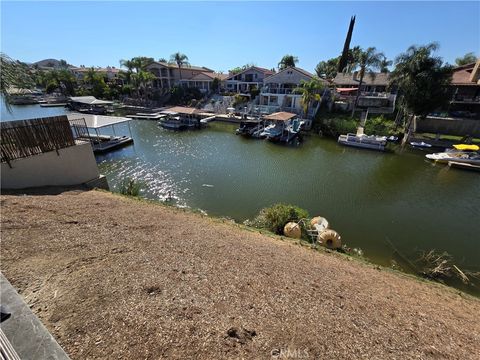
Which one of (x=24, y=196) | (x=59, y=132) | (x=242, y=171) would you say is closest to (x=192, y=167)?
(x=242, y=171)

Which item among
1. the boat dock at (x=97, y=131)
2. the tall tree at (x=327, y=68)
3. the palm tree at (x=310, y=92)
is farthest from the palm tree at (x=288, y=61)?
the boat dock at (x=97, y=131)

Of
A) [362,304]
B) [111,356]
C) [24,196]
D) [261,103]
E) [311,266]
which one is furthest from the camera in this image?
[261,103]

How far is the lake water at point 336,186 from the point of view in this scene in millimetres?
11695

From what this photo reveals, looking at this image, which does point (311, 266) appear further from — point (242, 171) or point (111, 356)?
point (242, 171)

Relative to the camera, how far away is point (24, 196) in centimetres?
873

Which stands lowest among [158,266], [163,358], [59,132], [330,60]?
[158,266]

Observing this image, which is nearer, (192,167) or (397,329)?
(397,329)

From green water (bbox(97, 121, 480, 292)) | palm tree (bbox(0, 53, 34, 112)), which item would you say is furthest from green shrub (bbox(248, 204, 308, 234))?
palm tree (bbox(0, 53, 34, 112))

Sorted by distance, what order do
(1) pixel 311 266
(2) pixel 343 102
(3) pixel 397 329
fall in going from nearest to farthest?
(3) pixel 397 329 → (1) pixel 311 266 → (2) pixel 343 102

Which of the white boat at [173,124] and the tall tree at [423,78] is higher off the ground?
the tall tree at [423,78]

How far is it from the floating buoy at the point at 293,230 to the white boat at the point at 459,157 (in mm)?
22056

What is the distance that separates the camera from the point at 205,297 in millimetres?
4809

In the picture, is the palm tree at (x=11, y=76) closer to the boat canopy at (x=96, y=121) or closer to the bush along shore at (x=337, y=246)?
the bush along shore at (x=337, y=246)

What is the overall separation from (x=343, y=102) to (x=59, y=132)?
131ft
